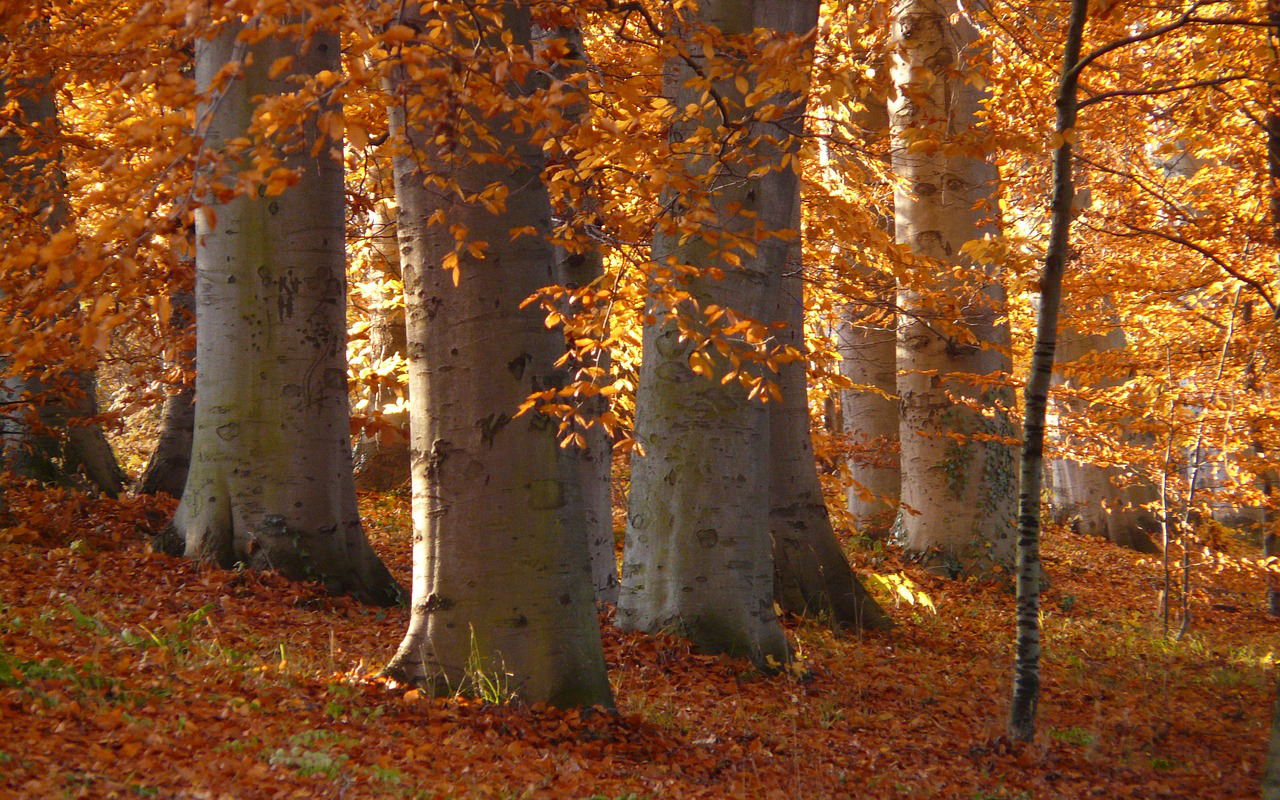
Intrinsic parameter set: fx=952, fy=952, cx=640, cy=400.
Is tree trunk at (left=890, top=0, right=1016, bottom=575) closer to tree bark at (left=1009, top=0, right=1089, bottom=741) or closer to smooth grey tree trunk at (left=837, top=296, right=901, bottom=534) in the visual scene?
smooth grey tree trunk at (left=837, top=296, right=901, bottom=534)

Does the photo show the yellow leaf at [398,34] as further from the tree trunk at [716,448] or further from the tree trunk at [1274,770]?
the tree trunk at [1274,770]

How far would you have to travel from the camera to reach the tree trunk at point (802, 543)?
7.76 metres

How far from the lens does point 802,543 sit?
7836 mm

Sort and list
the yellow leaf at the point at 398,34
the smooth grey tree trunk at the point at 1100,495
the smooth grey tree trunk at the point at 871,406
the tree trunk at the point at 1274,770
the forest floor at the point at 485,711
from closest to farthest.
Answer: the yellow leaf at the point at 398,34 < the forest floor at the point at 485,711 < the tree trunk at the point at 1274,770 < the smooth grey tree trunk at the point at 871,406 < the smooth grey tree trunk at the point at 1100,495

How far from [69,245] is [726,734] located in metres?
3.80

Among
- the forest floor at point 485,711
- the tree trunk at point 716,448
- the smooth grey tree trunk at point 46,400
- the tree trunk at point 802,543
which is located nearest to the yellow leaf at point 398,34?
the forest floor at point 485,711

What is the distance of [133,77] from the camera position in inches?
117

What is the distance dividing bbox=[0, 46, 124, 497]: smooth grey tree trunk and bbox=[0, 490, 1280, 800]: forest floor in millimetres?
679

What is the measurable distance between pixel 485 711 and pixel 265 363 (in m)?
3.10

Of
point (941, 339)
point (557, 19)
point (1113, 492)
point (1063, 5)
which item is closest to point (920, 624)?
point (941, 339)

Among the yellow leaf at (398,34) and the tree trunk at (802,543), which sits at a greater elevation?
the yellow leaf at (398,34)

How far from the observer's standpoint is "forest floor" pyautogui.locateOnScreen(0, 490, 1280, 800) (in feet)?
12.0

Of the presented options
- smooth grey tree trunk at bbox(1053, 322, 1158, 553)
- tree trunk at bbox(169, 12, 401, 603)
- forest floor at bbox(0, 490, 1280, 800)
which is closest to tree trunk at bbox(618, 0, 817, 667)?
forest floor at bbox(0, 490, 1280, 800)

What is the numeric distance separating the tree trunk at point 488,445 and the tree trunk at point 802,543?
3.50 metres
